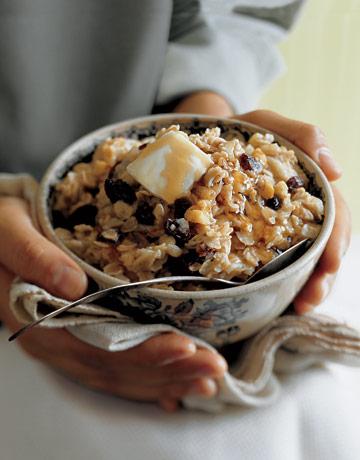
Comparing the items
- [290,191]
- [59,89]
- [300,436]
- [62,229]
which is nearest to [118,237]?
[62,229]

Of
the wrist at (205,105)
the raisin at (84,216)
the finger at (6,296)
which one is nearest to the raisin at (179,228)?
the raisin at (84,216)

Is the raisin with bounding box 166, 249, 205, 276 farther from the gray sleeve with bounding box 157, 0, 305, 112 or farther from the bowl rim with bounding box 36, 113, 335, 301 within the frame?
the gray sleeve with bounding box 157, 0, 305, 112

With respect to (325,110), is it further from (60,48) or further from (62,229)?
(62,229)

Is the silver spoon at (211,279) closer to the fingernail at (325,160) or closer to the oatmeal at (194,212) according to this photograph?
the oatmeal at (194,212)

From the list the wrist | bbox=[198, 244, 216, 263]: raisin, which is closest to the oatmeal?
bbox=[198, 244, 216, 263]: raisin

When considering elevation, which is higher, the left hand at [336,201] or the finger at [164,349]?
the left hand at [336,201]

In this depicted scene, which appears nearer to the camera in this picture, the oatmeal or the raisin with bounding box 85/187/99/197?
the oatmeal

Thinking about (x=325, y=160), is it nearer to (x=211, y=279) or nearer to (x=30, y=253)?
(x=211, y=279)
